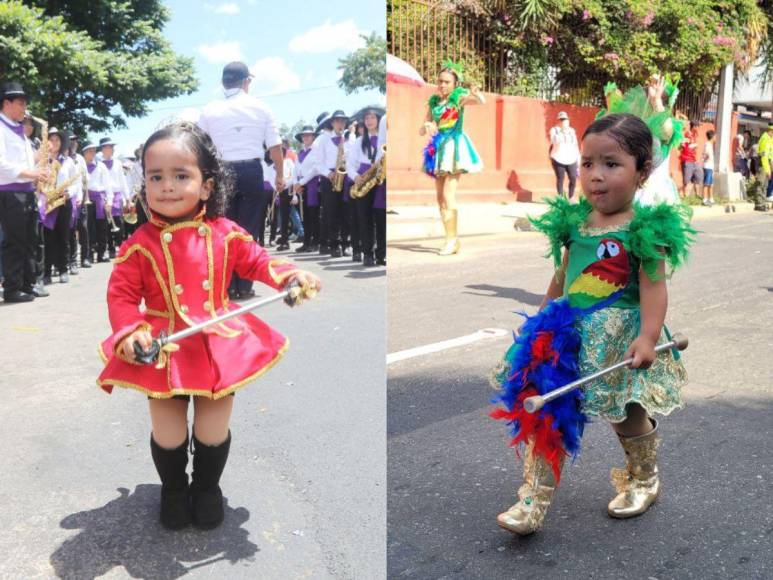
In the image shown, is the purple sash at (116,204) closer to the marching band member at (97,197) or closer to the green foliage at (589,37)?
the marching band member at (97,197)

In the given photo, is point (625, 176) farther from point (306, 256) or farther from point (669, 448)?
point (306, 256)

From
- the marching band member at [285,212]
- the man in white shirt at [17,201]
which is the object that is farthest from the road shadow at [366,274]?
the marching band member at [285,212]

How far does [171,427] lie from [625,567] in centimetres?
128

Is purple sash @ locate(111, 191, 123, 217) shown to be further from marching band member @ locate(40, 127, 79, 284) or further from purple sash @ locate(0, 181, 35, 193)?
purple sash @ locate(0, 181, 35, 193)

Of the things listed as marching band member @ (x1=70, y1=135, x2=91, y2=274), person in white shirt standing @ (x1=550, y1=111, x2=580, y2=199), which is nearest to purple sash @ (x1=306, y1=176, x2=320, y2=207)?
marching band member @ (x1=70, y1=135, x2=91, y2=274)

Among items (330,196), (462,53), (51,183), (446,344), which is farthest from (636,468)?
(462,53)

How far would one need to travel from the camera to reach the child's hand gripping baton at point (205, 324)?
1867 mm

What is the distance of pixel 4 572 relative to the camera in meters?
2.19

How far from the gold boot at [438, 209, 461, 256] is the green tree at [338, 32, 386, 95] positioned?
7.04 meters

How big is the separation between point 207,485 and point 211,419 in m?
0.18

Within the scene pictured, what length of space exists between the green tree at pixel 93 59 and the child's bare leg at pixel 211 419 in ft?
2.57

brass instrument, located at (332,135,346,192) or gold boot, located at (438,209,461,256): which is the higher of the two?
brass instrument, located at (332,135,346,192)

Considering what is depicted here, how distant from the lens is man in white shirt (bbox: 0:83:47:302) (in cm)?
637

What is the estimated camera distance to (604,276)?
2.53 meters
